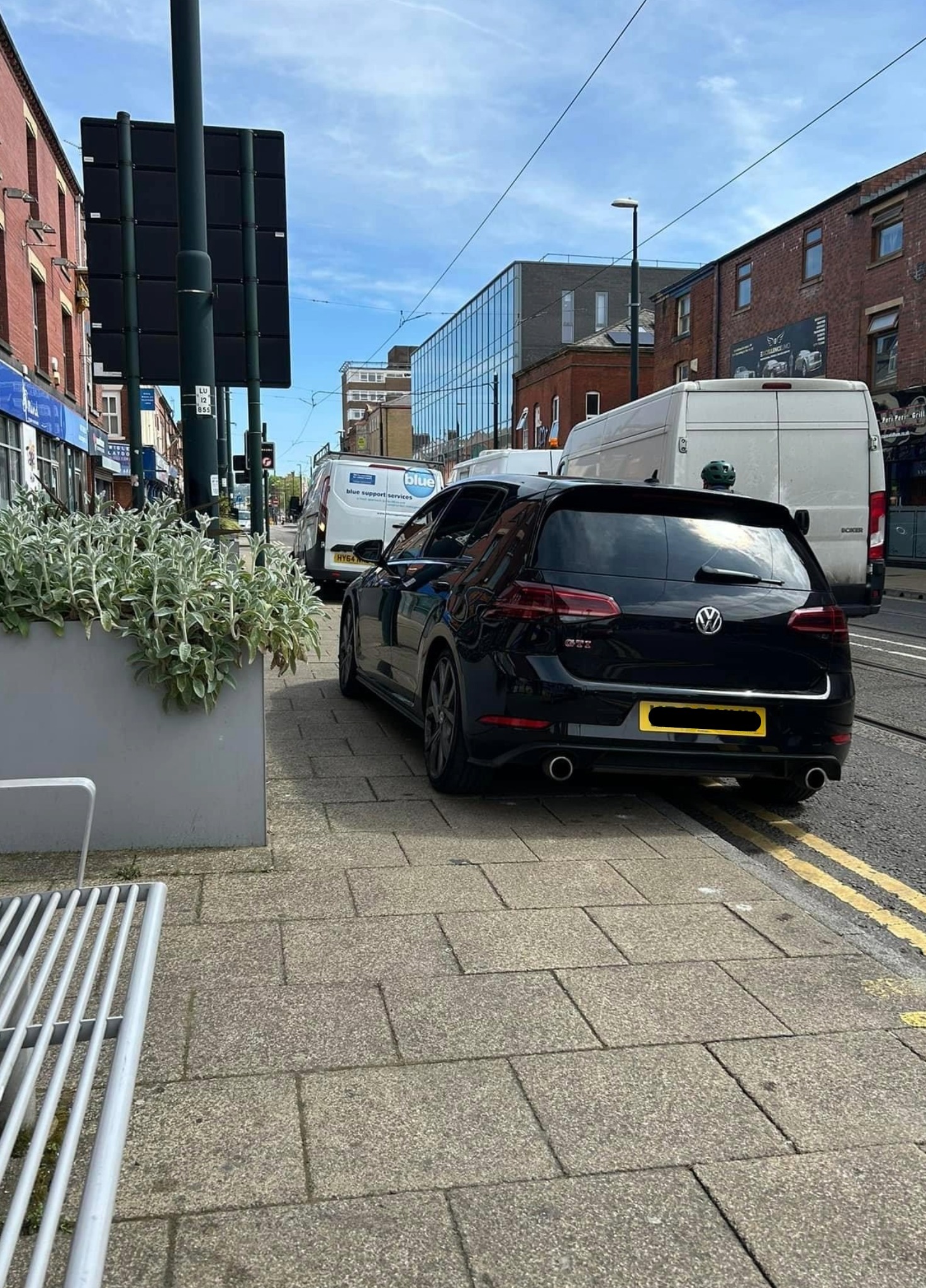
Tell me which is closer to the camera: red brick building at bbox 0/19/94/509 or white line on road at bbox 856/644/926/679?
white line on road at bbox 856/644/926/679

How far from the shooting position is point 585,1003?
3049 mm

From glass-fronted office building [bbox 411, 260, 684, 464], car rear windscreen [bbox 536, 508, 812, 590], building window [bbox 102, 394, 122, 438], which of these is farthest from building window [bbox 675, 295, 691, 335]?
car rear windscreen [bbox 536, 508, 812, 590]

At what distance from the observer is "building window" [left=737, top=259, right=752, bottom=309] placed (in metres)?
32.2

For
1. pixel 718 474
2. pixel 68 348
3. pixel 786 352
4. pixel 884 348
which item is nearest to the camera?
pixel 718 474

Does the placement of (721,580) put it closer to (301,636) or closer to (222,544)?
(301,636)

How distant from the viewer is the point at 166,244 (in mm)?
8844

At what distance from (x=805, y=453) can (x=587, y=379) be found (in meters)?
35.8

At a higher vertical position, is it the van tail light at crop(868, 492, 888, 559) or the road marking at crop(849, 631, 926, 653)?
the van tail light at crop(868, 492, 888, 559)

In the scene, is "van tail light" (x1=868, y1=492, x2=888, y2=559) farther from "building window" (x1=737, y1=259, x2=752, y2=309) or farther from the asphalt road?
"building window" (x1=737, y1=259, x2=752, y2=309)

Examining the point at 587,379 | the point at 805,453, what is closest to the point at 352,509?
the point at 805,453

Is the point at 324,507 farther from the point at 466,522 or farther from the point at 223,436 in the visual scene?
Answer: the point at 466,522

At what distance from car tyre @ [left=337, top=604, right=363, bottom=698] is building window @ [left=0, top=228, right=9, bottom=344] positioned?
600 inches

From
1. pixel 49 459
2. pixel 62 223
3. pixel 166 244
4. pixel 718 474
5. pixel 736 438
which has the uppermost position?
pixel 62 223

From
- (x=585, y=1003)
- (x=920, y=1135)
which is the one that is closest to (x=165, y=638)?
(x=585, y=1003)
